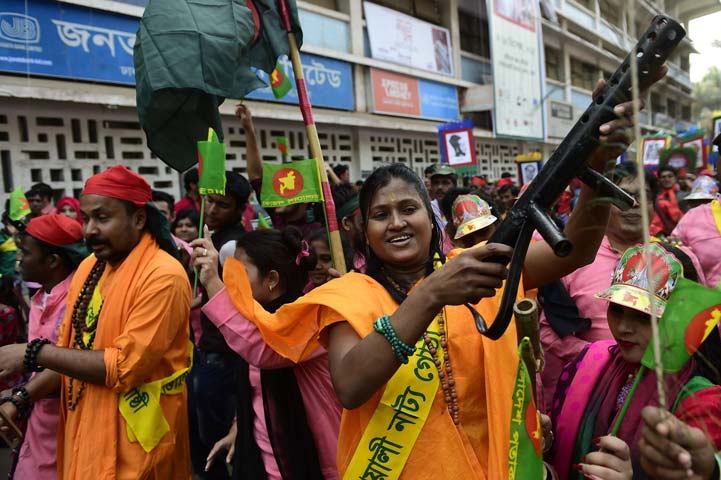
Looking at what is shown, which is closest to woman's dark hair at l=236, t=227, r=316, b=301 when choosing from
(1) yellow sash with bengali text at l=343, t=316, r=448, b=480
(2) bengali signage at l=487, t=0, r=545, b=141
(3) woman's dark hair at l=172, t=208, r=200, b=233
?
(1) yellow sash with bengali text at l=343, t=316, r=448, b=480

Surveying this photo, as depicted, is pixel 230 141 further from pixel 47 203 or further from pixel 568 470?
pixel 568 470

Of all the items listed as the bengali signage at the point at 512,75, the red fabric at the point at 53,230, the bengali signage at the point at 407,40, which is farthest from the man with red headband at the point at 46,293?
the bengali signage at the point at 512,75

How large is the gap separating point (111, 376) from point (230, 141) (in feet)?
20.7

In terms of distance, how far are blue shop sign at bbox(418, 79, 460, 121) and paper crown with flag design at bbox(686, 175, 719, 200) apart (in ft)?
23.2

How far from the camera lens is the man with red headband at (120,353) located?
1997 mm

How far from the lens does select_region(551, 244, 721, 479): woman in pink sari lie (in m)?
1.37

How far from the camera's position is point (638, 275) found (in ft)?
4.99

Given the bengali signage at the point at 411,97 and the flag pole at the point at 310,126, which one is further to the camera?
the bengali signage at the point at 411,97

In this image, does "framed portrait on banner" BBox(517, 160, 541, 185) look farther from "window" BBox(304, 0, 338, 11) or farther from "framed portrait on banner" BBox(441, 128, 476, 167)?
"window" BBox(304, 0, 338, 11)

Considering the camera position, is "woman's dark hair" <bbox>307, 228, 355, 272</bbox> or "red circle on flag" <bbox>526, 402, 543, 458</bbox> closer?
"red circle on flag" <bbox>526, 402, 543, 458</bbox>

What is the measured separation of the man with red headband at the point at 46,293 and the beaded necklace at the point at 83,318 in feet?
0.95

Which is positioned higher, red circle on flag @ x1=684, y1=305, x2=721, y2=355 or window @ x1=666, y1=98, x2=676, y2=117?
window @ x1=666, y1=98, x2=676, y2=117

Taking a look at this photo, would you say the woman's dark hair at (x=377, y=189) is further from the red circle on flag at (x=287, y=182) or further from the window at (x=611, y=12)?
the red circle on flag at (x=287, y=182)

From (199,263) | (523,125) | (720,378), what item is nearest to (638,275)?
(720,378)
